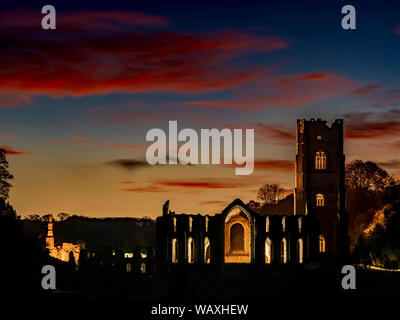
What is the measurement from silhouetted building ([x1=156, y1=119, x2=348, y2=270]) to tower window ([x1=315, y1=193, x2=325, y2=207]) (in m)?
0.04

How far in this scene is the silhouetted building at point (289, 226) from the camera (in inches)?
2800

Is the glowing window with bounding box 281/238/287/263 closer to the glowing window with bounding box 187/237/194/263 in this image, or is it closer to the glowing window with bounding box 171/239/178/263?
the glowing window with bounding box 187/237/194/263

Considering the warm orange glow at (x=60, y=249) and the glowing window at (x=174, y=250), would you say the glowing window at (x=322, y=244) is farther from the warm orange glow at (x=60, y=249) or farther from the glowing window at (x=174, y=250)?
the warm orange glow at (x=60, y=249)

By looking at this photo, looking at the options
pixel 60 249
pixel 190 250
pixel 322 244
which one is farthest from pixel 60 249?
pixel 322 244

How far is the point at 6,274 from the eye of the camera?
4994 cm

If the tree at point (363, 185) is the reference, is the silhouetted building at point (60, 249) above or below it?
below

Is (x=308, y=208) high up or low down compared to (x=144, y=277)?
up

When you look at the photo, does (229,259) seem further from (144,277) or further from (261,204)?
(261,204)

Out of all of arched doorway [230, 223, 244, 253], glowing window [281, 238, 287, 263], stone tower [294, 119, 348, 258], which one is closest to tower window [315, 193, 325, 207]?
stone tower [294, 119, 348, 258]

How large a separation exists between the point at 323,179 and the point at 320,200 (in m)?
1.73

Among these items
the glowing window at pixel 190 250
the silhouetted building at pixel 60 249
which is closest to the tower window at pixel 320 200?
the glowing window at pixel 190 250

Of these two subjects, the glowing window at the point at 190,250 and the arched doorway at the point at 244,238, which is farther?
the arched doorway at the point at 244,238

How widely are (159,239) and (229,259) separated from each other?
7590 millimetres
